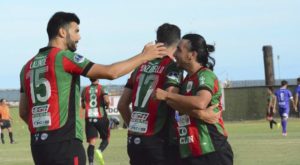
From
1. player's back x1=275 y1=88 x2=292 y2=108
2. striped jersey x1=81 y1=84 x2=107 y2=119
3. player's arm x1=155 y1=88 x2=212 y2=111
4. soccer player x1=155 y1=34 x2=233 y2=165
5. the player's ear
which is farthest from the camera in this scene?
player's back x1=275 y1=88 x2=292 y2=108

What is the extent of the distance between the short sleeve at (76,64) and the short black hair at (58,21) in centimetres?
27

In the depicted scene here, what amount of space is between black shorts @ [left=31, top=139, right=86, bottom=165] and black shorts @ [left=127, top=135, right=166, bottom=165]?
3.51 ft


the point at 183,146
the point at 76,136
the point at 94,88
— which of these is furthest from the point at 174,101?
the point at 94,88

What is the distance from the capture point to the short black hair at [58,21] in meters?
6.66

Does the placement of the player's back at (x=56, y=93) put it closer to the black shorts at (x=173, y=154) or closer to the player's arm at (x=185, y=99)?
the player's arm at (x=185, y=99)

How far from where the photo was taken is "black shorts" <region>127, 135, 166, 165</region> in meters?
7.53

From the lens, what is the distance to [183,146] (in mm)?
7258

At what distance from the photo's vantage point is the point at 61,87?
656 centimetres

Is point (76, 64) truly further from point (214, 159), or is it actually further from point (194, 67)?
point (214, 159)

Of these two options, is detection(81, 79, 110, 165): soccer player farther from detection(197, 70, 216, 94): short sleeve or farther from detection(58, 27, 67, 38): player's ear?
detection(58, 27, 67, 38): player's ear

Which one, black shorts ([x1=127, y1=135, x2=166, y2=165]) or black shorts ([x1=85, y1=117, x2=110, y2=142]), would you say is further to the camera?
black shorts ([x1=85, y1=117, x2=110, y2=142])

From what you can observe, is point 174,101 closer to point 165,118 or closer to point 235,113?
point 165,118

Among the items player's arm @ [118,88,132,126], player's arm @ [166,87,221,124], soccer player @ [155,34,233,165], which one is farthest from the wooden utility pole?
player's arm @ [166,87,221,124]

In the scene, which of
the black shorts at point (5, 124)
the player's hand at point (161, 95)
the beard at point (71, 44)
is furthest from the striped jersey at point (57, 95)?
the black shorts at point (5, 124)
